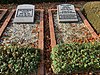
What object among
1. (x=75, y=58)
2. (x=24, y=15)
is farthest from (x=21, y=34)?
(x=75, y=58)

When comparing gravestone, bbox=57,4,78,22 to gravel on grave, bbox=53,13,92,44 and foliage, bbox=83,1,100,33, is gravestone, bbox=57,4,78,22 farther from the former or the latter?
foliage, bbox=83,1,100,33

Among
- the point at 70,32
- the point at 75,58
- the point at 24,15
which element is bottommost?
the point at 70,32

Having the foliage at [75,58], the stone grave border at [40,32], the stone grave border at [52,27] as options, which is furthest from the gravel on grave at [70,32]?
the foliage at [75,58]

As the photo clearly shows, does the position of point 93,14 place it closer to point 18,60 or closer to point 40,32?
point 40,32

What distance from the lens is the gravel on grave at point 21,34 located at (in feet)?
21.6

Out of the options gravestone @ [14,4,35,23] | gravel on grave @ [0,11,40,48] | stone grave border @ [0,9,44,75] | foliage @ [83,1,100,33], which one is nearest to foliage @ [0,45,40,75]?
stone grave border @ [0,9,44,75]

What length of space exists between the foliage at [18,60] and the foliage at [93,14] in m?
2.66

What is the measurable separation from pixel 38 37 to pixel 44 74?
183 cm

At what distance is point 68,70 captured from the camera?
16.8 feet

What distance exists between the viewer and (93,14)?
319 inches

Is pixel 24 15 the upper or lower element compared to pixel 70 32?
upper

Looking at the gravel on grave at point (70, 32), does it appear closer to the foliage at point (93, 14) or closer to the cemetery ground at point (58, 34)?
the cemetery ground at point (58, 34)

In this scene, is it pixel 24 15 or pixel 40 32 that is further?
pixel 24 15

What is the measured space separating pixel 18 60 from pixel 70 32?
261cm
